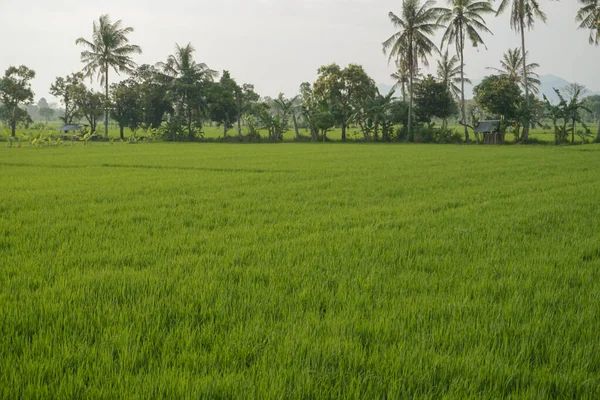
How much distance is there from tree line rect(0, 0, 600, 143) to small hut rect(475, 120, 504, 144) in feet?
1.85

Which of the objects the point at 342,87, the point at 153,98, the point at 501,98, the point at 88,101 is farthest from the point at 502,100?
the point at 88,101

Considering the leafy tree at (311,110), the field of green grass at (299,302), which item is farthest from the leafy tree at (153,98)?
the field of green grass at (299,302)

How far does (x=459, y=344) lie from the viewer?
2498 mm

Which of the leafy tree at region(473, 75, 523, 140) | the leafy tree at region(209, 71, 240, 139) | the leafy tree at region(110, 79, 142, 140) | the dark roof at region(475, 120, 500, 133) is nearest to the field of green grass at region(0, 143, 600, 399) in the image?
the leafy tree at region(473, 75, 523, 140)

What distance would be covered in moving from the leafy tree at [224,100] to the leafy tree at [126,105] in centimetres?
702

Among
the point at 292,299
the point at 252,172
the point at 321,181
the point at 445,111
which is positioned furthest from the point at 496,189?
the point at 445,111

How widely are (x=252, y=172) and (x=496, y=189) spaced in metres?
6.37

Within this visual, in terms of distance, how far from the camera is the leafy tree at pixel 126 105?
40.5 meters

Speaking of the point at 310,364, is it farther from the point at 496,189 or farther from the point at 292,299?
the point at 496,189

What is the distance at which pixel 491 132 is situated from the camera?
31.7 metres

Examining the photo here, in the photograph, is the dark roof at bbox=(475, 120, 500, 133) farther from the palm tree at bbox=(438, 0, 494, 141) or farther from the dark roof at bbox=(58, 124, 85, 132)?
the dark roof at bbox=(58, 124, 85, 132)

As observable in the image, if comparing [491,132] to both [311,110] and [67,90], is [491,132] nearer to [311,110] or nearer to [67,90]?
[311,110]

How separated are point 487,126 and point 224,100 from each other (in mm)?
21065

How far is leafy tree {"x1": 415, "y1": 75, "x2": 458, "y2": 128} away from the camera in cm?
3544
